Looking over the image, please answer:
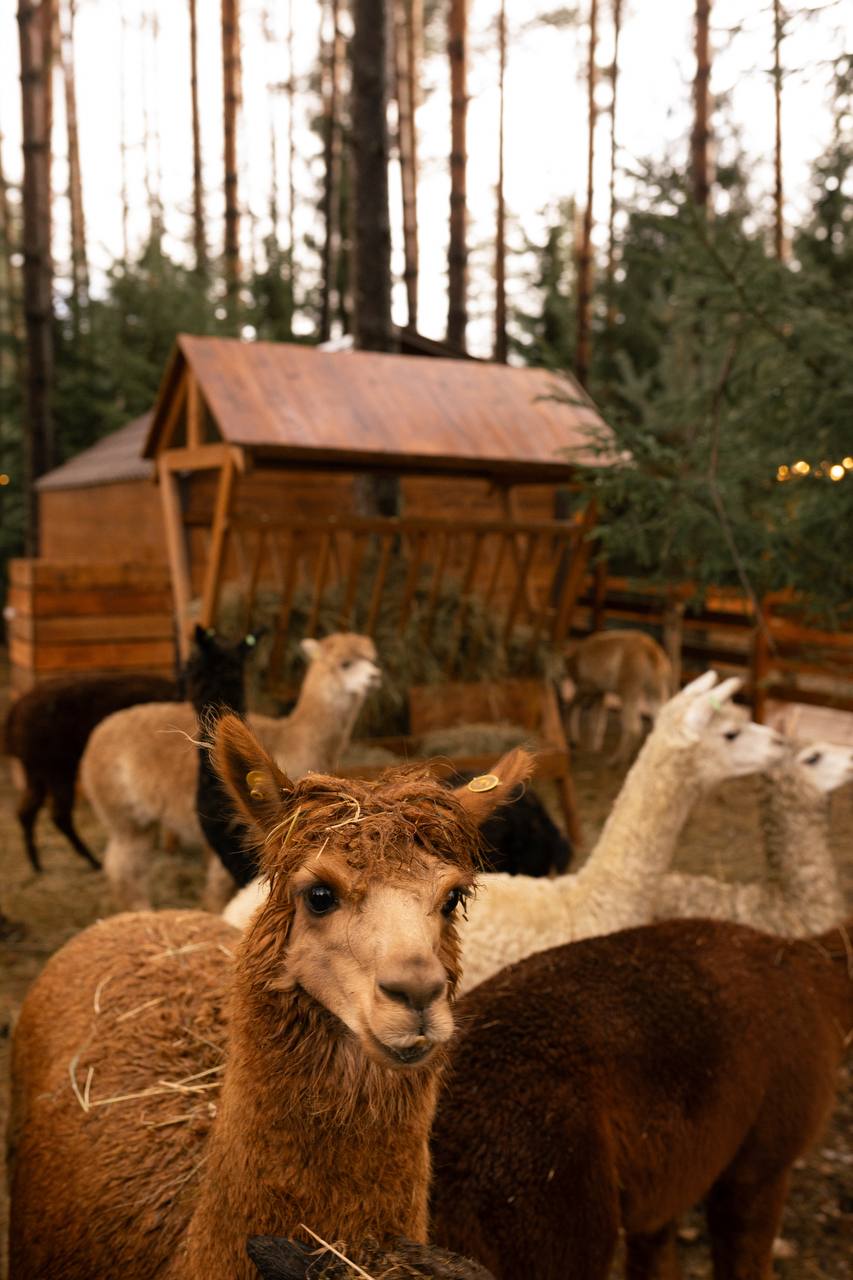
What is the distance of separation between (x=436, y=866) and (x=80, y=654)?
7.50 meters

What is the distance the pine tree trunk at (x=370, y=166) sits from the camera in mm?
8266

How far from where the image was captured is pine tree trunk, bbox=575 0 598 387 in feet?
50.6

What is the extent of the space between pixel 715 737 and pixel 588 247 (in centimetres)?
1381

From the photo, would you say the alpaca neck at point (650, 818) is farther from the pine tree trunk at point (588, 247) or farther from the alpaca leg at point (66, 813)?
the pine tree trunk at point (588, 247)

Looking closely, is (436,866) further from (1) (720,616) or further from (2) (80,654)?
(1) (720,616)

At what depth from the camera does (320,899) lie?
1.52 metres

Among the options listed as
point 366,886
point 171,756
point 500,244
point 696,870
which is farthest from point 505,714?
point 500,244

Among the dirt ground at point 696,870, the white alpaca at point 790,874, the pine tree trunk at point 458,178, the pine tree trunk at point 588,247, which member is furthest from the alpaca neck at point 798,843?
the pine tree trunk at point 458,178

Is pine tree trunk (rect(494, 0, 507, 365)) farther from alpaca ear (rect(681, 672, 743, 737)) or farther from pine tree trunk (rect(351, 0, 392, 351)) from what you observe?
alpaca ear (rect(681, 672, 743, 737))


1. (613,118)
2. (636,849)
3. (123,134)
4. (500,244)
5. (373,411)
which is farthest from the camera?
(123,134)

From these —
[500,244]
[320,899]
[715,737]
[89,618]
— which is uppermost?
[500,244]

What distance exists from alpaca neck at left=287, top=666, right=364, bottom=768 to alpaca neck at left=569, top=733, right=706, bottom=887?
1.98 metres

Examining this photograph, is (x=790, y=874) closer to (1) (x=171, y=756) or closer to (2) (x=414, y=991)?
(2) (x=414, y=991)

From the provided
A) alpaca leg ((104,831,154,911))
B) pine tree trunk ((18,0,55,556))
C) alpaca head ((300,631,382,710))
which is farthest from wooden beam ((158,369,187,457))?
pine tree trunk ((18,0,55,556))
